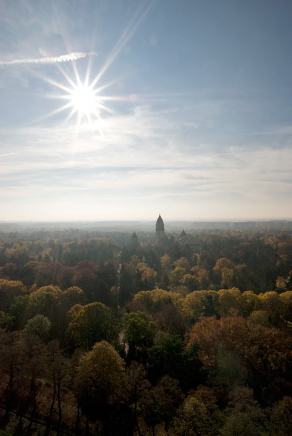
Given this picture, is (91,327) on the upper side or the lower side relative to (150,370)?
upper

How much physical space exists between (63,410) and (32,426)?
8.33 ft

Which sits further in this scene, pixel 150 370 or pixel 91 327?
pixel 91 327

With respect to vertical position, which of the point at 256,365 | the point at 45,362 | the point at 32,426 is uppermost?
the point at 45,362

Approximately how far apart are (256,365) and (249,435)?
12.4 m

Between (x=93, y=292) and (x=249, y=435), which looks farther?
(x=93, y=292)

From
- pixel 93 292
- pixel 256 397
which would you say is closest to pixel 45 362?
pixel 256 397

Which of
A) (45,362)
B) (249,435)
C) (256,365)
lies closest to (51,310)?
(45,362)

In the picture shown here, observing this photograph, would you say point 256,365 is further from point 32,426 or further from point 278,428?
point 32,426

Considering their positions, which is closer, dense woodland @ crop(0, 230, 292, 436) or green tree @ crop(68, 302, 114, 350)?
dense woodland @ crop(0, 230, 292, 436)

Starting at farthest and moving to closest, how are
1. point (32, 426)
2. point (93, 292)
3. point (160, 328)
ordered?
point (93, 292)
point (160, 328)
point (32, 426)

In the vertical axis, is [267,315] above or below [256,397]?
above

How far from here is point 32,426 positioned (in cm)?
2642

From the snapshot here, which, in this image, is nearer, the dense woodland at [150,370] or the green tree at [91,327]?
the dense woodland at [150,370]

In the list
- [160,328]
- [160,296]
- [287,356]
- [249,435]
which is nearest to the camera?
[249,435]
